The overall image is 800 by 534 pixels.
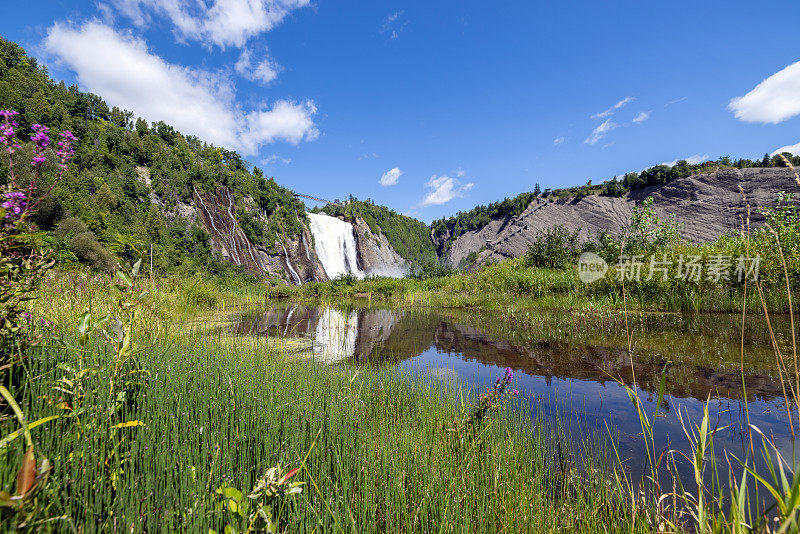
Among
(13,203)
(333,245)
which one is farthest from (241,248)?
(13,203)

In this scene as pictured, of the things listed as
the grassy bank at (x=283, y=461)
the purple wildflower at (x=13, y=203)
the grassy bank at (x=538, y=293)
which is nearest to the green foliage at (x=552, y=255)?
the grassy bank at (x=538, y=293)

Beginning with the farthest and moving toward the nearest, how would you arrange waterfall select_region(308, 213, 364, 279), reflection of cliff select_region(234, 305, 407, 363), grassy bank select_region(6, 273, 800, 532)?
waterfall select_region(308, 213, 364, 279) < reflection of cliff select_region(234, 305, 407, 363) < grassy bank select_region(6, 273, 800, 532)

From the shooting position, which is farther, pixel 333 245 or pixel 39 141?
pixel 333 245

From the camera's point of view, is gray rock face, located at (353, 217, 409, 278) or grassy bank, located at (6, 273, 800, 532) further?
gray rock face, located at (353, 217, 409, 278)

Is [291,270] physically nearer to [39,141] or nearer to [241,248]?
[241,248]

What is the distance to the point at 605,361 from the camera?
6691 mm

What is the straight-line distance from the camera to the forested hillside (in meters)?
19.4

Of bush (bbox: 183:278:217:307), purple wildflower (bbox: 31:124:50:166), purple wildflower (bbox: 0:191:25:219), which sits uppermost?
purple wildflower (bbox: 31:124:50:166)

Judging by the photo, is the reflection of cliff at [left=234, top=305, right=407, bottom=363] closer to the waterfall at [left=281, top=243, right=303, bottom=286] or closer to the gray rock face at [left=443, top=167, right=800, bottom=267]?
the gray rock face at [left=443, top=167, right=800, bottom=267]

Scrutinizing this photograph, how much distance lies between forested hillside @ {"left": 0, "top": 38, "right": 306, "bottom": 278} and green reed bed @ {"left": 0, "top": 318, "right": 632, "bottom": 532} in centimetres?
1738

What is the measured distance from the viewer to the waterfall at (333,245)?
44438 mm

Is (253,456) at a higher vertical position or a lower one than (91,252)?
lower

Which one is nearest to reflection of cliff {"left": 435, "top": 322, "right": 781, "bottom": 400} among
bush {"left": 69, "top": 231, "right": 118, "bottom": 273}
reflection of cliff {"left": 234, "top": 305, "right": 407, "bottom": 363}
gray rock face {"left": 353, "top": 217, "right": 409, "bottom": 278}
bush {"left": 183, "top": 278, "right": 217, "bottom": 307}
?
reflection of cliff {"left": 234, "top": 305, "right": 407, "bottom": 363}

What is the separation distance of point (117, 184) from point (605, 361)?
34146mm
